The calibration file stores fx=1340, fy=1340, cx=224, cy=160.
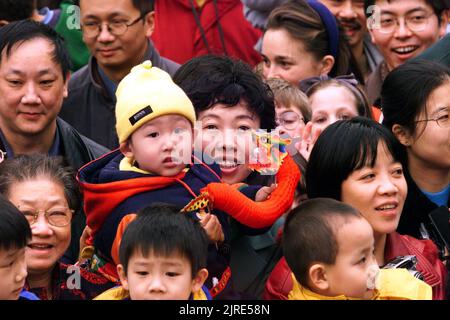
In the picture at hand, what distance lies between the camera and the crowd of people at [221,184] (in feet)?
16.5

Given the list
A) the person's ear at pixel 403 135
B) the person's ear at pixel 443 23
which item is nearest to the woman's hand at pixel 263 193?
the person's ear at pixel 403 135

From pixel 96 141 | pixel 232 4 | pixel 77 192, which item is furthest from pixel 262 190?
pixel 232 4

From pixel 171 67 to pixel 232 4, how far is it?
869mm

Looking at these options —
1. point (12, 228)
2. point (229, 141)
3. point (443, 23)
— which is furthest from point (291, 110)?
point (12, 228)

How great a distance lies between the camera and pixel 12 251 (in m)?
4.78

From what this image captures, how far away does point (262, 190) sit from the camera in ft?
18.1

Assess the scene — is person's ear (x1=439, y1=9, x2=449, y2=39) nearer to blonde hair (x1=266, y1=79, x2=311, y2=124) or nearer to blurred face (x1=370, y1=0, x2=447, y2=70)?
blurred face (x1=370, y1=0, x2=447, y2=70)

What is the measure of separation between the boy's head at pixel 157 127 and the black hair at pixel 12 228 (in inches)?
24.5

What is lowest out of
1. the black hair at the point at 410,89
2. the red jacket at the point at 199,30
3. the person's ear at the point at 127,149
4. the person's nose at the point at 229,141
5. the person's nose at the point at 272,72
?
the person's ear at the point at 127,149

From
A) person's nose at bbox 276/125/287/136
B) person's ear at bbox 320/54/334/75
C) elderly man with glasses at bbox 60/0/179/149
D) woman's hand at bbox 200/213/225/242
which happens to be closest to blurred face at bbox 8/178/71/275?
woman's hand at bbox 200/213/225/242

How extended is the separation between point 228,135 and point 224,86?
233 millimetres

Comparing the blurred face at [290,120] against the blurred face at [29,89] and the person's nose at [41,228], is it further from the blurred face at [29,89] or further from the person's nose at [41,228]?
the person's nose at [41,228]
